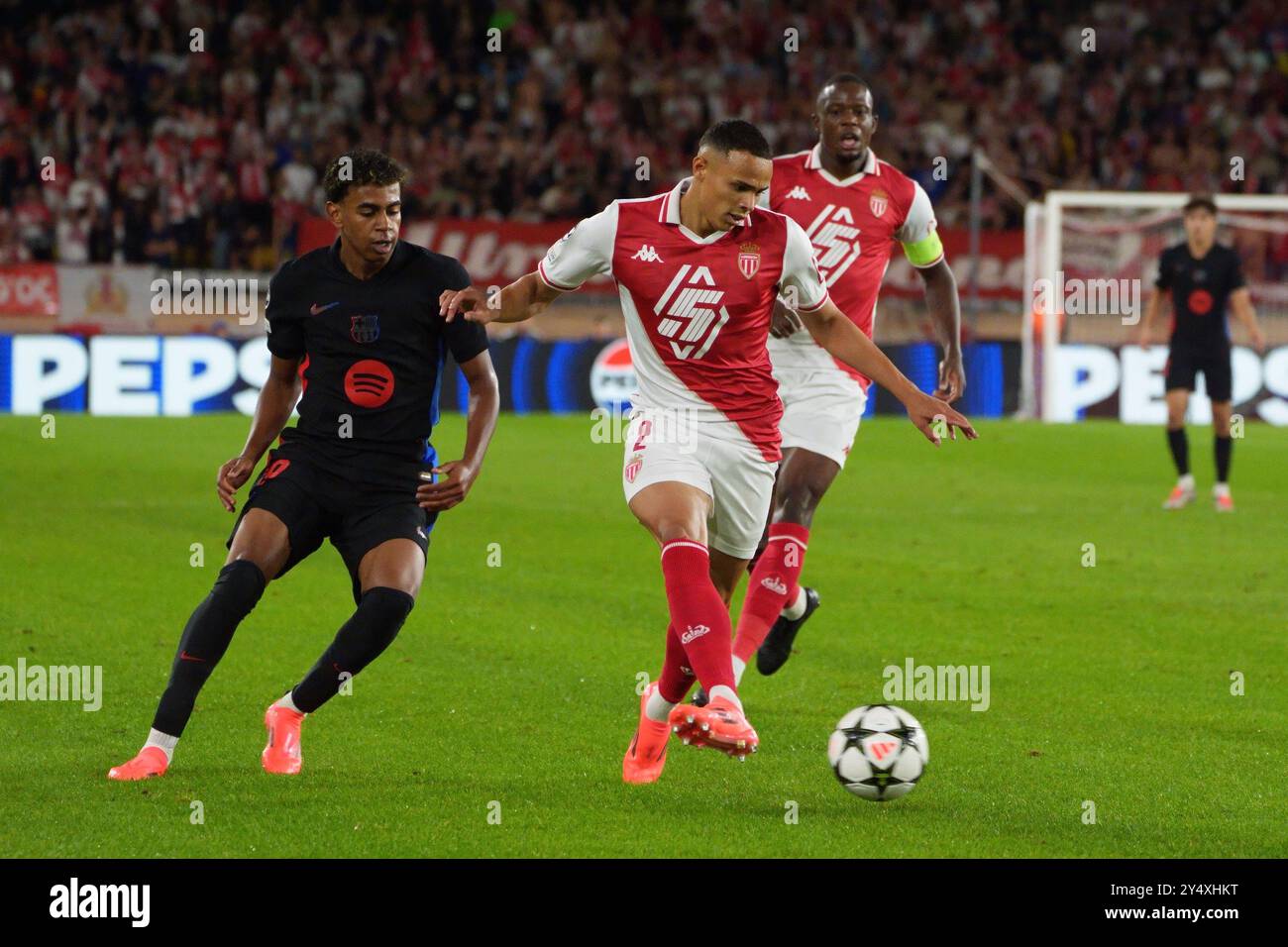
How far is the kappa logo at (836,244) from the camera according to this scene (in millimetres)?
7785

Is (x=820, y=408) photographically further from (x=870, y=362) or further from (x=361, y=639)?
(x=361, y=639)

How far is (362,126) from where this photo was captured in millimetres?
26672

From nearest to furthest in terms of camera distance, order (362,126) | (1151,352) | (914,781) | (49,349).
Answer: (914,781)
(49,349)
(1151,352)
(362,126)

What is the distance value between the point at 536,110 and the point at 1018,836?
77.0 feet

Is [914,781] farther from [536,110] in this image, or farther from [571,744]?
[536,110]

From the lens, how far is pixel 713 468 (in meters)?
5.75

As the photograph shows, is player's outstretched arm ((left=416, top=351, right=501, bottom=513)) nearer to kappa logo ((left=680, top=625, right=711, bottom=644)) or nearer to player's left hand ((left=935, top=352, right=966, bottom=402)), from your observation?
kappa logo ((left=680, top=625, right=711, bottom=644))

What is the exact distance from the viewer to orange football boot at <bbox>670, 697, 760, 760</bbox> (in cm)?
483

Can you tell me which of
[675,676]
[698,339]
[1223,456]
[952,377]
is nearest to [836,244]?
[952,377]

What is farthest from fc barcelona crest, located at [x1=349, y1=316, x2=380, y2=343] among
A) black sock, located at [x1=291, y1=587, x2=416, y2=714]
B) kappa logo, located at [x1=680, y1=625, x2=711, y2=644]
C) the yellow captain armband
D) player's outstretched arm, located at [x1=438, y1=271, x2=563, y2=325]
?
the yellow captain armband

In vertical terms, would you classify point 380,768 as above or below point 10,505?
below

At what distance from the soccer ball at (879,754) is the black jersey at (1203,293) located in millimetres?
9755

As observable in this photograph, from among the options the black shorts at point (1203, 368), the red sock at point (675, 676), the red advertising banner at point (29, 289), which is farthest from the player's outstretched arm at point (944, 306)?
the red advertising banner at point (29, 289)

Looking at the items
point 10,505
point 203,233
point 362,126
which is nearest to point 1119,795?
point 10,505
